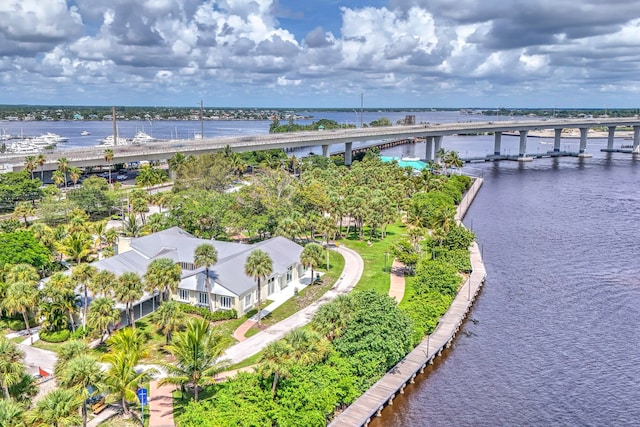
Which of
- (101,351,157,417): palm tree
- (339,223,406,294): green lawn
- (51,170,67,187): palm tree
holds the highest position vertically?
(51,170,67,187): palm tree

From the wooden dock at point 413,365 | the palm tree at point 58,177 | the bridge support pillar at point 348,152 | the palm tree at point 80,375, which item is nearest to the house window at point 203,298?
the wooden dock at point 413,365

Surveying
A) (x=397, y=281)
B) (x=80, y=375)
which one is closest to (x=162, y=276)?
(x=80, y=375)

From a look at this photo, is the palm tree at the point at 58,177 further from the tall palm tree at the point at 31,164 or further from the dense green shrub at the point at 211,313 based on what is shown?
the dense green shrub at the point at 211,313

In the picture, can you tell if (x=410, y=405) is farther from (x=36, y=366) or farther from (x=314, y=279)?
(x=36, y=366)

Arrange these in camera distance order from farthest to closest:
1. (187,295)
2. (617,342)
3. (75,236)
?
(75,236) < (187,295) < (617,342)

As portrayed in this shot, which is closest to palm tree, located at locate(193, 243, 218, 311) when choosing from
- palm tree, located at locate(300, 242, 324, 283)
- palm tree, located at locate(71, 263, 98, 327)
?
palm tree, located at locate(71, 263, 98, 327)

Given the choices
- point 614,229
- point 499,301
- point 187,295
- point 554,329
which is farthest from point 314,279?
point 614,229

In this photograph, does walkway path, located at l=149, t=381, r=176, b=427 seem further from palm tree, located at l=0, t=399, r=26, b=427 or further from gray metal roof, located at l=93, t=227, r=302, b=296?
gray metal roof, located at l=93, t=227, r=302, b=296
